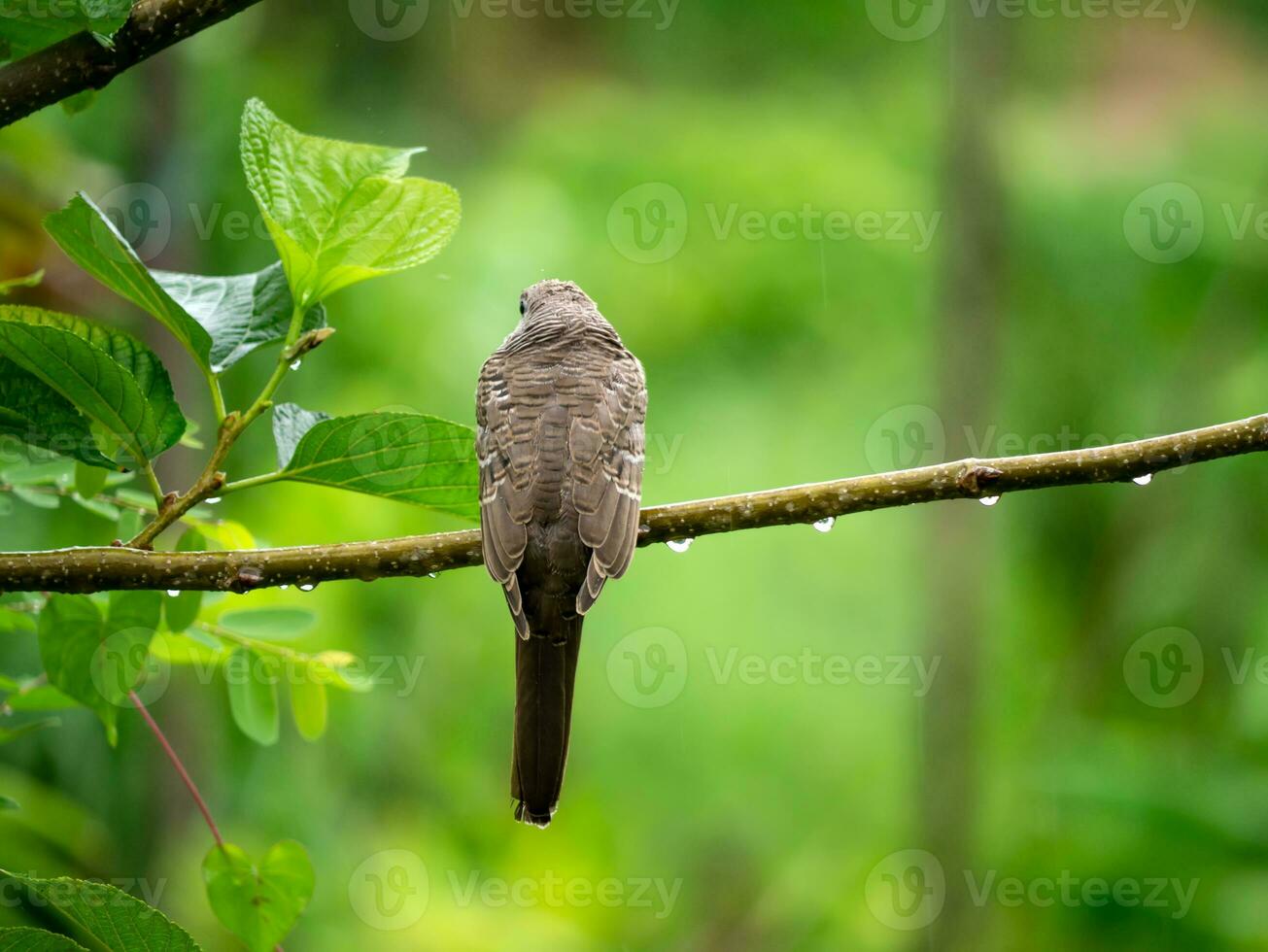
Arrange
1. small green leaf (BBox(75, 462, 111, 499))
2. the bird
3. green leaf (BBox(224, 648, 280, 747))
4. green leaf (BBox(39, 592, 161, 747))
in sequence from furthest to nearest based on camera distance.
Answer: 1. the bird
2. green leaf (BBox(224, 648, 280, 747))
3. small green leaf (BBox(75, 462, 111, 499))
4. green leaf (BBox(39, 592, 161, 747))

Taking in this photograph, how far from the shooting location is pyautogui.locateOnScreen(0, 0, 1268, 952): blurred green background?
4.00 m

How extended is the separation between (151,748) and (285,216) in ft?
8.50

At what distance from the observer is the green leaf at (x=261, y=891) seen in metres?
1.45

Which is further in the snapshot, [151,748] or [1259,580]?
[1259,580]

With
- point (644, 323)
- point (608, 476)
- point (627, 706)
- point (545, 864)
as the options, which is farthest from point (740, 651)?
point (608, 476)

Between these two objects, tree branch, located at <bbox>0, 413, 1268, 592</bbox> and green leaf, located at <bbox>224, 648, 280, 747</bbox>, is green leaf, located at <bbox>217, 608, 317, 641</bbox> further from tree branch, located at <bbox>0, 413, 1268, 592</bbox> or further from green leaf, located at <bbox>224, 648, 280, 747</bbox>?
tree branch, located at <bbox>0, 413, 1268, 592</bbox>

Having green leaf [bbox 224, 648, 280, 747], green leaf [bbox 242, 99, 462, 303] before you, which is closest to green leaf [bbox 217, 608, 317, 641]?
green leaf [bbox 224, 648, 280, 747]

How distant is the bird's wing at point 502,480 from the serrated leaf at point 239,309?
35 cm

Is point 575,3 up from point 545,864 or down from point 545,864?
up

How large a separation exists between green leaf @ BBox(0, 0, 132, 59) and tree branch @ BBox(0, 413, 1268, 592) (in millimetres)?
542

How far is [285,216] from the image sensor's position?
138 centimetres

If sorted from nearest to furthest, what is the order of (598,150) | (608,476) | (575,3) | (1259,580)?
(608,476) < (1259,580) < (598,150) < (575,3)

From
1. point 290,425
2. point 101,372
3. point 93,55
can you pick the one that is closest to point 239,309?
point 290,425

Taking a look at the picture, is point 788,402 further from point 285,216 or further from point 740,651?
point 285,216
